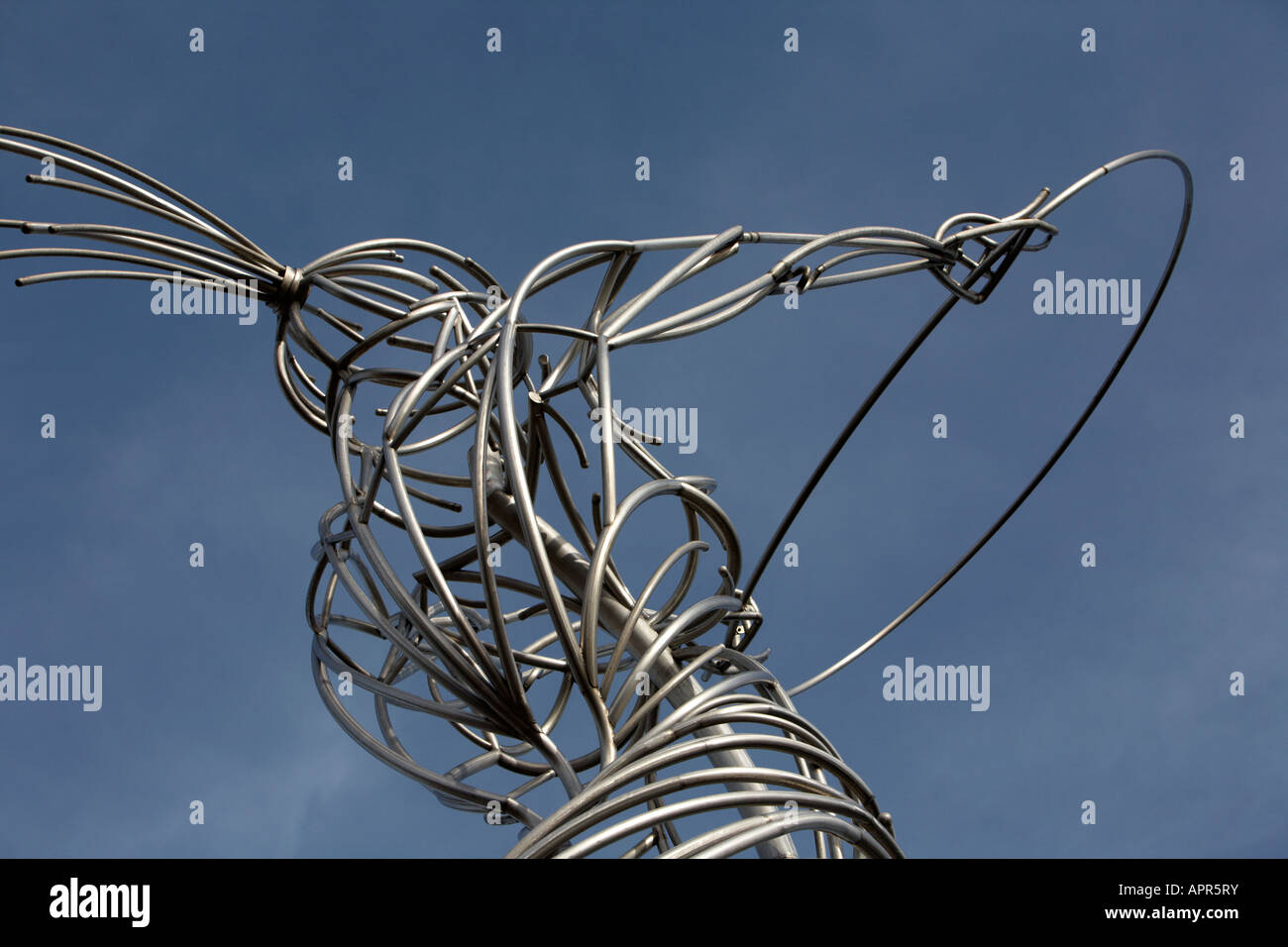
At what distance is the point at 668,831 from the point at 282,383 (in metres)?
5.01

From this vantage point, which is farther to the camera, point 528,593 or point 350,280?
point 350,280

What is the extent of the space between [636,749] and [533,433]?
3.71 metres

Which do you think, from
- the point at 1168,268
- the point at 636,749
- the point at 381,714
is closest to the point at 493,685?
the point at 636,749

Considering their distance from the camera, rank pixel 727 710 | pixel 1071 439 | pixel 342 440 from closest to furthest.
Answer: pixel 727 710
pixel 342 440
pixel 1071 439

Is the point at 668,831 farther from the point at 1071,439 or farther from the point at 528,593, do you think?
the point at 1071,439

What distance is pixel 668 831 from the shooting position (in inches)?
392

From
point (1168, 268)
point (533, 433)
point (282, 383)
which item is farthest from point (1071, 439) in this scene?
point (282, 383)
